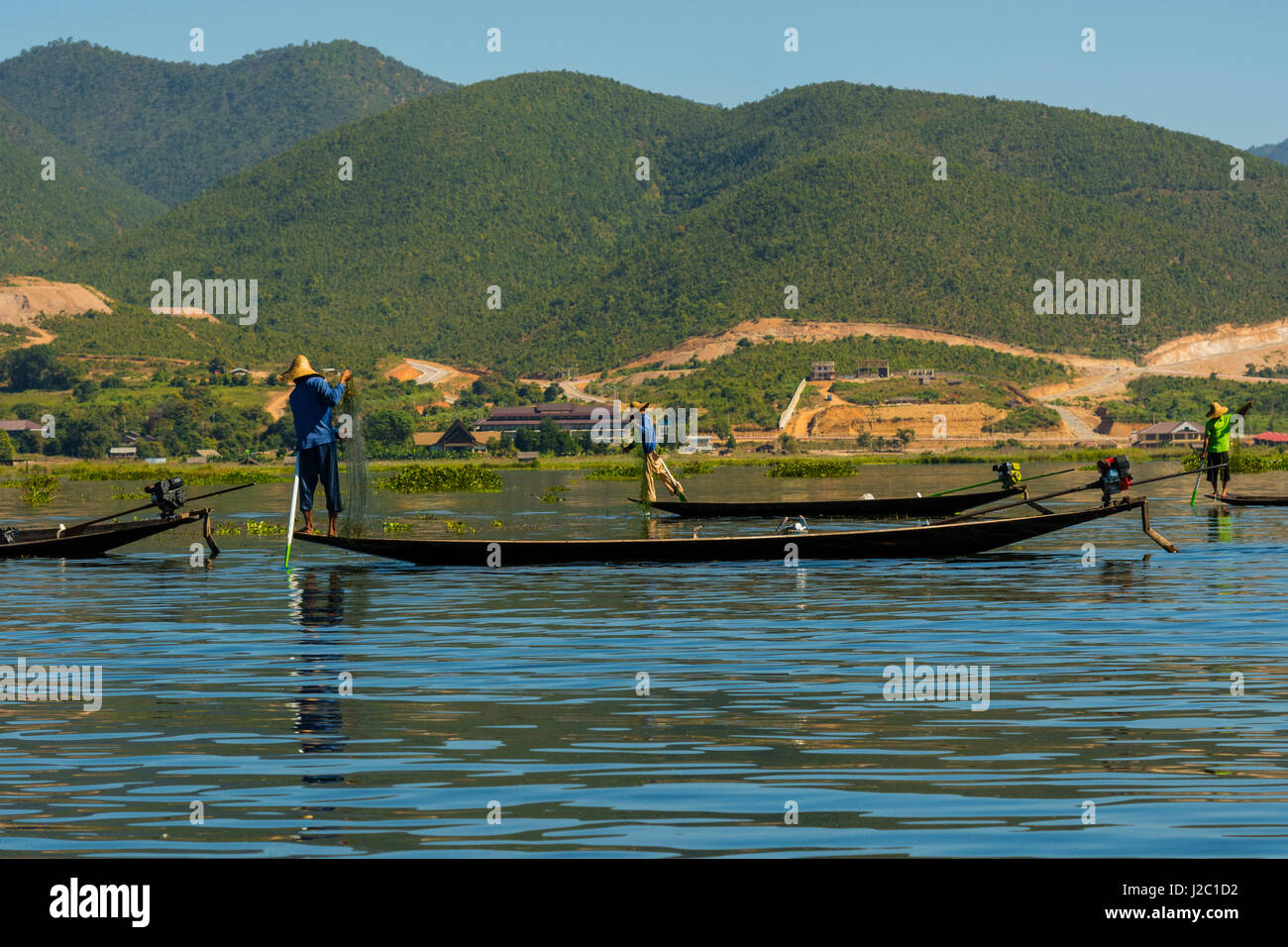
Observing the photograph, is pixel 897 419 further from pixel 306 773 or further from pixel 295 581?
pixel 306 773

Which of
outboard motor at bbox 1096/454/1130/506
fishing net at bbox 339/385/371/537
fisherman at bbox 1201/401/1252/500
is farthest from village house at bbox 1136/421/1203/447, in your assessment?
fishing net at bbox 339/385/371/537

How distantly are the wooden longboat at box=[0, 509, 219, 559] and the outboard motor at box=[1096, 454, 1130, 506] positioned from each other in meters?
16.6

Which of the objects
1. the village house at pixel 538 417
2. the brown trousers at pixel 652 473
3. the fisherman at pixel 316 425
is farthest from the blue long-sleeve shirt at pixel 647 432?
the village house at pixel 538 417

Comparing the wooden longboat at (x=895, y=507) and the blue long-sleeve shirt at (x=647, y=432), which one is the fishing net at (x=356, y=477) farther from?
the wooden longboat at (x=895, y=507)

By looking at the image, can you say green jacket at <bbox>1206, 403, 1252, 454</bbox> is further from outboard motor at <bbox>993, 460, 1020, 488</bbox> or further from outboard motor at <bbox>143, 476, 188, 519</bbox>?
outboard motor at <bbox>143, 476, 188, 519</bbox>

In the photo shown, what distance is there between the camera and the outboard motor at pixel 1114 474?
25484 mm

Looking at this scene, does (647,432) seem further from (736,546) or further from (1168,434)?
(1168,434)

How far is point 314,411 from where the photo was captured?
24.0 meters

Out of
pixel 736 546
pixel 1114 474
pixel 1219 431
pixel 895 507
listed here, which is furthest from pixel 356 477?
pixel 1219 431

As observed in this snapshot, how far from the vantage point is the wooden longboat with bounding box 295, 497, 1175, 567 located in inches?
966

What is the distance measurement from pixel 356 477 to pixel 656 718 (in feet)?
46.3

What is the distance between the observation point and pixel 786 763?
407 inches
